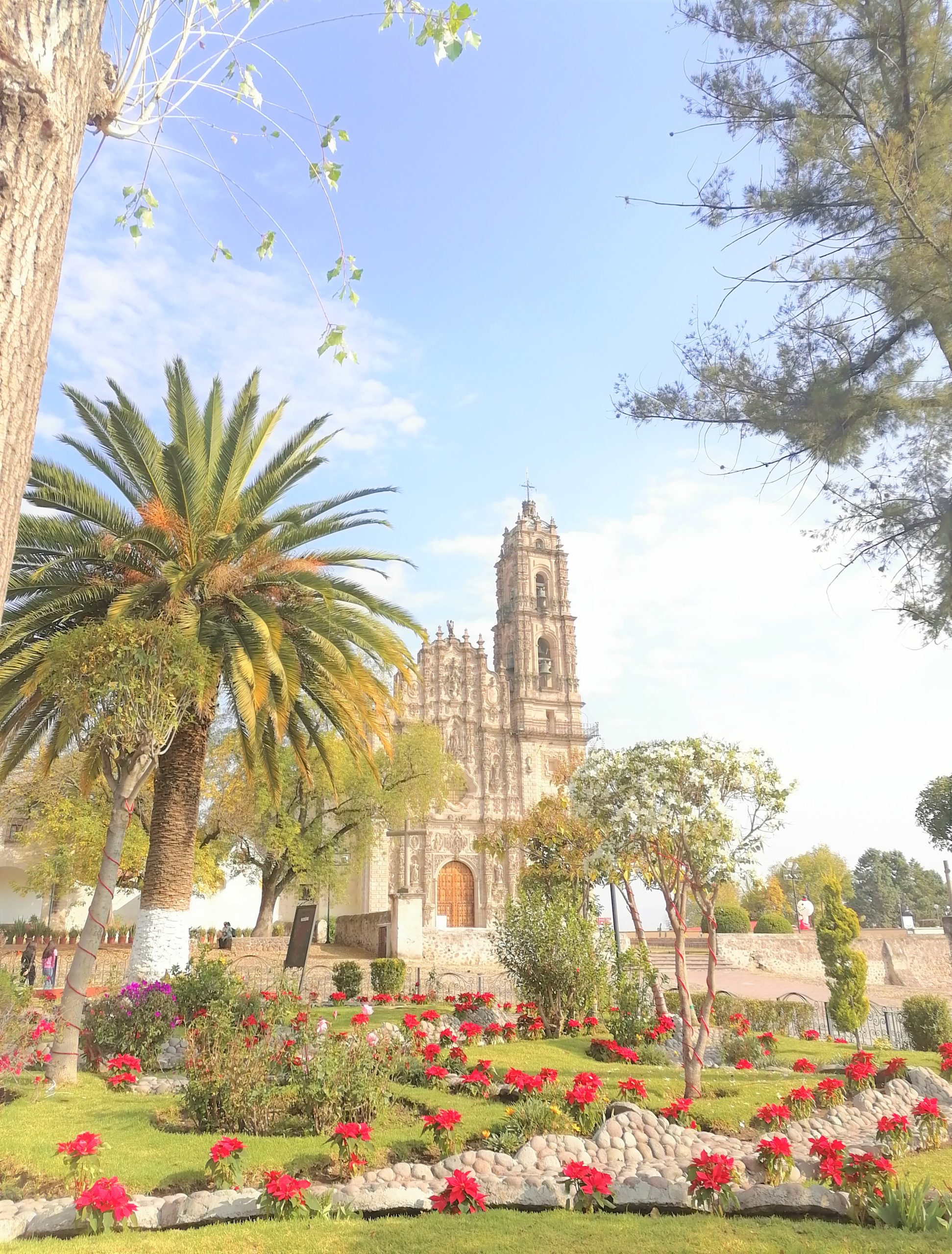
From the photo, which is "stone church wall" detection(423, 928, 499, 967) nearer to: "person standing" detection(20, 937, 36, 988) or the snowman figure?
"person standing" detection(20, 937, 36, 988)

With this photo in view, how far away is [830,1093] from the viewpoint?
25.9 ft

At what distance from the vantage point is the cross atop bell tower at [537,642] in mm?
44000

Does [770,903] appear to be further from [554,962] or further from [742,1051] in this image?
[554,962]

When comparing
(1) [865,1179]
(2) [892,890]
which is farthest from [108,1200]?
(2) [892,890]

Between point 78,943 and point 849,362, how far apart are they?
9601 millimetres

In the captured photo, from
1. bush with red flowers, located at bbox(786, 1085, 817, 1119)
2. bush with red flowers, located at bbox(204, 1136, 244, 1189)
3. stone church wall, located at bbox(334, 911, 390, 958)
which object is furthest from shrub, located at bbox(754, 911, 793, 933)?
bush with red flowers, located at bbox(204, 1136, 244, 1189)

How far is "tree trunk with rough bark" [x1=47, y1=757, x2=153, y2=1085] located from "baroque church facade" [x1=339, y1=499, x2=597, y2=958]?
22591 millimetres

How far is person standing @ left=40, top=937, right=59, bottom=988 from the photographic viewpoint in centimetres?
1775

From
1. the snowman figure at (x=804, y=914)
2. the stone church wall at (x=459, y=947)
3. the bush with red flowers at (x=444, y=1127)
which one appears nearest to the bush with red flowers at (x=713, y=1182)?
the bush with red flowers at (x=444, y=1127)

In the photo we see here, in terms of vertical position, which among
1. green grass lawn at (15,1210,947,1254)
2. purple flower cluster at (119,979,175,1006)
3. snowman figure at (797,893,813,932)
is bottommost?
green grass lawn at (15,1210,947,1254)

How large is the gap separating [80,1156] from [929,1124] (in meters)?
6.64

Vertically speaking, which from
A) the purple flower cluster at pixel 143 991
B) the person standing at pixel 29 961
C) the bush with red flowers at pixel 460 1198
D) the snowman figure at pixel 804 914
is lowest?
the bush with red flowers at pixel 460 1198

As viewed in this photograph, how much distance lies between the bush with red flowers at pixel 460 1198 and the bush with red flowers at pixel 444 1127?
1026 millimetres

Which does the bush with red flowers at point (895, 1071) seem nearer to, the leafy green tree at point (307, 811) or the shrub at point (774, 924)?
the leafy green tree at point (307, 811)
